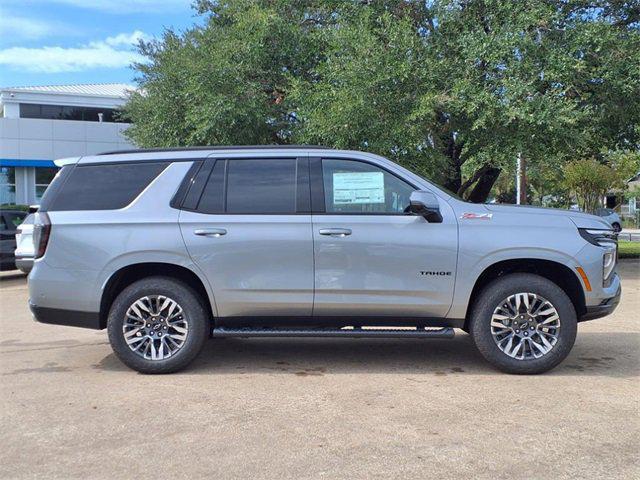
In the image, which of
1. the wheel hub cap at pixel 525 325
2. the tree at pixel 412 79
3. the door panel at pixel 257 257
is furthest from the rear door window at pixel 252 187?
the tree at pixel 412 79

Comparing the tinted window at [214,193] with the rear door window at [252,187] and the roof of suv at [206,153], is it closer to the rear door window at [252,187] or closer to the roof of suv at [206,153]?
the rear door window at [252,187]

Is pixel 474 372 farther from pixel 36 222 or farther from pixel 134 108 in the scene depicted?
pixel 134 108

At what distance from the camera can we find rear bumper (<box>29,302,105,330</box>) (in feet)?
18.1

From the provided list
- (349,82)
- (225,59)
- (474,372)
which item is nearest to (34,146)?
(225,59)

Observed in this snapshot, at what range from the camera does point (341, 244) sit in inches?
212

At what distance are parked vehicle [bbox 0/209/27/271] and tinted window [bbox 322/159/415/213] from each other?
1019cm

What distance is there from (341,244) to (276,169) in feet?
3.21

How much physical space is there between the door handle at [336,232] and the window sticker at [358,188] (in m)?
0.28

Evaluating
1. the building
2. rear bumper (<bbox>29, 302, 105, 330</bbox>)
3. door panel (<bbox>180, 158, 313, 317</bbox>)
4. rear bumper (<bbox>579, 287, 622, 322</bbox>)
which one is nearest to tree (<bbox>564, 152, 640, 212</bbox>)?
the building

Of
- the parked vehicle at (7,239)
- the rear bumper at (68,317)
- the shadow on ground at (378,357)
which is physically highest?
the parked vehicle at (7,239)

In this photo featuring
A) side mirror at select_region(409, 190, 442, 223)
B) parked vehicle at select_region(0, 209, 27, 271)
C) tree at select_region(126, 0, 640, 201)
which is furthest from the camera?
parked vehicle at select_region(0, 209, 27, 271)

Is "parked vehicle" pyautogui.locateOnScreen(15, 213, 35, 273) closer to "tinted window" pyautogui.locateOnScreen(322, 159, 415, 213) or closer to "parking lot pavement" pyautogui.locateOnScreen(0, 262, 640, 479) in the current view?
"parking lot pavement" pyautogui.locateOnScreen(0, 262, 640, 479)

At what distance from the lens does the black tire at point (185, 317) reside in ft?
18.0

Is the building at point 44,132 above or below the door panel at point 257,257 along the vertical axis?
above
